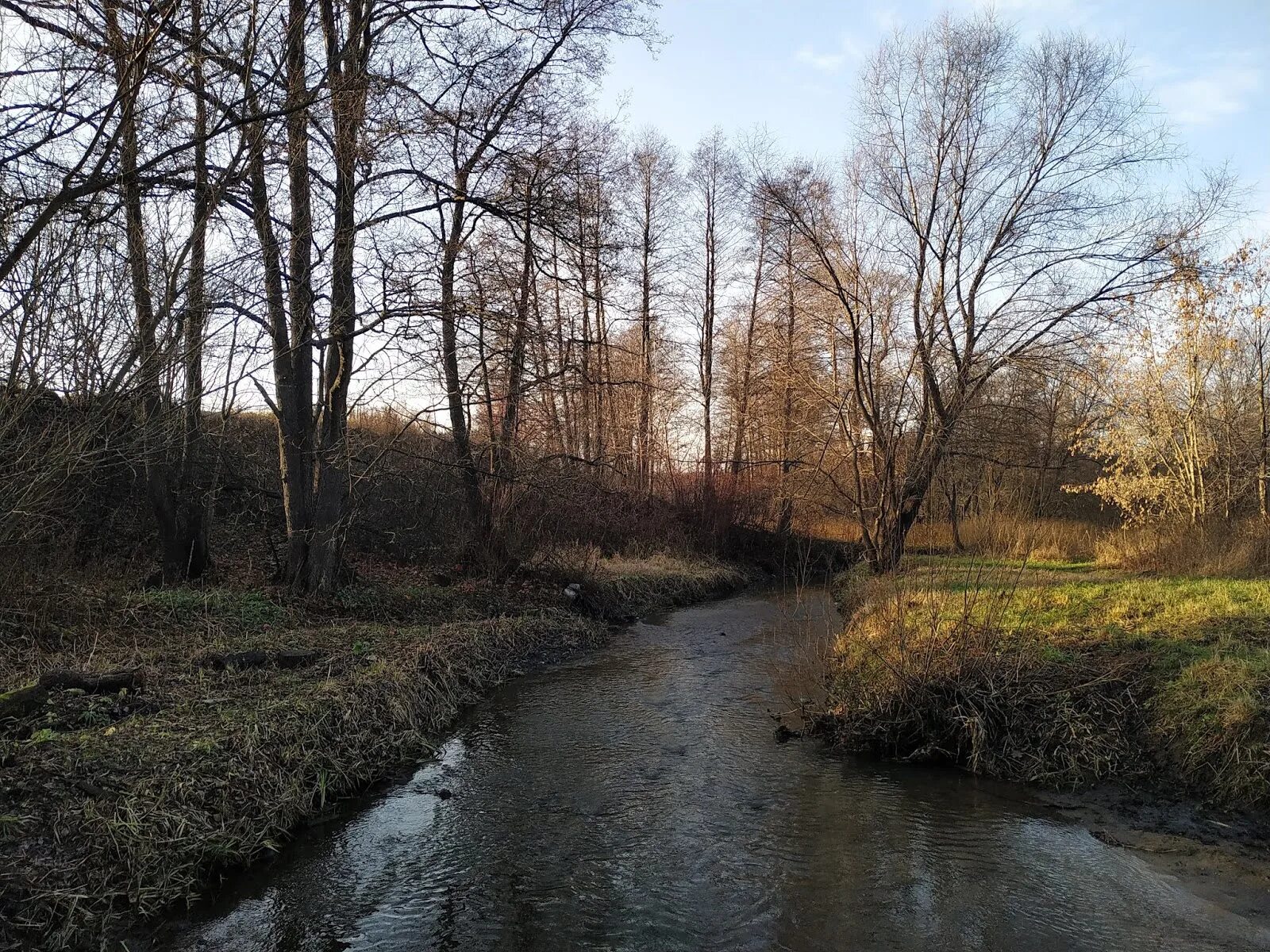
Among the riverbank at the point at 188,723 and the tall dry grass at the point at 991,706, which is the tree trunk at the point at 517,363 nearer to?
the riverbank at the point at 188,723

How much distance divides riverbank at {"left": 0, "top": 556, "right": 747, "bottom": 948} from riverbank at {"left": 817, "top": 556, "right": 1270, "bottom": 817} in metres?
4.31

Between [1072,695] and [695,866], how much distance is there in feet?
12.5

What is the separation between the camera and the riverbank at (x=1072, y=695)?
237 inches

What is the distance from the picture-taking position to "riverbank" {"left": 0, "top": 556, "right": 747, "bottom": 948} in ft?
Answer: 14.3

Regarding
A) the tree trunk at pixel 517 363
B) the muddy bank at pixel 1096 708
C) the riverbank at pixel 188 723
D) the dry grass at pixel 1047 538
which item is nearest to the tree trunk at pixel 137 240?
the riverbank at pixel 188 723

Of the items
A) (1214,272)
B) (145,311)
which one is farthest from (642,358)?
(145,311)

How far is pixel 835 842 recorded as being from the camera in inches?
219

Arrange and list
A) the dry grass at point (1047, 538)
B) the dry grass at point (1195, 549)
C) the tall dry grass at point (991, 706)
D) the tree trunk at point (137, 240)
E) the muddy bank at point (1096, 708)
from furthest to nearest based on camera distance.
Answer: the dry grass at point (1047, 538), the dry grass at point (1195, 549), the tall dry grass at point (991, 706), the muddy bank at point (1096, 708), the tree trunk at point (137, 240)

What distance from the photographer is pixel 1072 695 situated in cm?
692

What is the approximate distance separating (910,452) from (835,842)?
12751 mm

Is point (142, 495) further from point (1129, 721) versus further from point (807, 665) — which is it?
point (1129, 721)

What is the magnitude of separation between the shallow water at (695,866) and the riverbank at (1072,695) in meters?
0.44

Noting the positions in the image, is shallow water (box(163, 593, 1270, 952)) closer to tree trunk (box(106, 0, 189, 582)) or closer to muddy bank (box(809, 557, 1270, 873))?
muddy bank (box(809, 557, 1270, 873))

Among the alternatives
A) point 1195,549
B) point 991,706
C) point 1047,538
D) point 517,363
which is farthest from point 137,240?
point 1047,538
